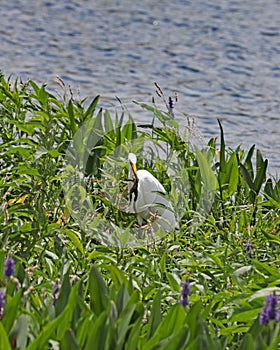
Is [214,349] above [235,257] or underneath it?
above

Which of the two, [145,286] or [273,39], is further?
[273,39]

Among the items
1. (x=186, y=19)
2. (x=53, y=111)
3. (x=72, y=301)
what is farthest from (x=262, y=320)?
(x=186, y=19)

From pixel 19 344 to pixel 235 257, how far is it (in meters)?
1.14

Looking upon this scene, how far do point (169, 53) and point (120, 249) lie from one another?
5283mm

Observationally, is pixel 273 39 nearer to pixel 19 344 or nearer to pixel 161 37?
pixel 161 37

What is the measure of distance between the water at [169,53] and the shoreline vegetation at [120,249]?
1852 mm

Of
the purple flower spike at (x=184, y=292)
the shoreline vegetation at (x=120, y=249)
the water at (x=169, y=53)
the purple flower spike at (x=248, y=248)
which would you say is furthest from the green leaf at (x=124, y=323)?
the water at (x=169, y=53)

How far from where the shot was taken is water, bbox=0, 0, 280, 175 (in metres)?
6.35

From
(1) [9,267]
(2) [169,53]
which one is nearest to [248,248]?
(1) [9,267]

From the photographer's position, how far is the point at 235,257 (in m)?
2.81

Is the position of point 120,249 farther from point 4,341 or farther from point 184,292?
point 4,341

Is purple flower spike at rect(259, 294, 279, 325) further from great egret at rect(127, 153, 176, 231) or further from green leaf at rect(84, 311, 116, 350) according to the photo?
great egret at rect(127, 153, 176, 231)

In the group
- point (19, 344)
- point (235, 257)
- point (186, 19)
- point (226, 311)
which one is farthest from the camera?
point (186, 19)

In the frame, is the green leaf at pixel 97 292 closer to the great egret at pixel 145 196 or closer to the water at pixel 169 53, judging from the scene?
the great egret at pixel 145 196
